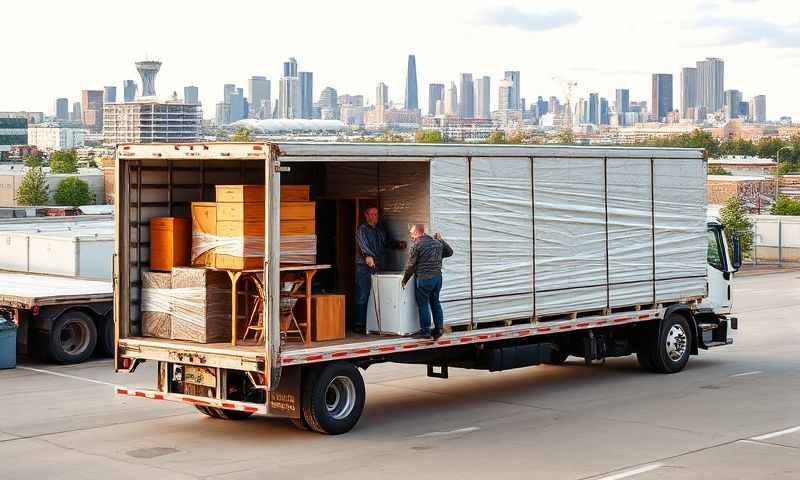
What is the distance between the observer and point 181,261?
48.8 feet

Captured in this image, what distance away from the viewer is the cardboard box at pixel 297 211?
46.0ft

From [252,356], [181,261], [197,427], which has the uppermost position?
[181,261]

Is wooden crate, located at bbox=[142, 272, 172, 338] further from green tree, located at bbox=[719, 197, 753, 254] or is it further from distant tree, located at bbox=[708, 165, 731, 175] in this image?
distant tree, located at bbox=[708, 165, 731, 175]

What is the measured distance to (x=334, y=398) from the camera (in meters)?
14.4

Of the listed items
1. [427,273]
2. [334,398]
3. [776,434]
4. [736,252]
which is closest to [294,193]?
[427,273]

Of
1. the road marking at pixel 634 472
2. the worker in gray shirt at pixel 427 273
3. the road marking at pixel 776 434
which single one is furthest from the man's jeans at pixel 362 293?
the road marking at pixel 776 434

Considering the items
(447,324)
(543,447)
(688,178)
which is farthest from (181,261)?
(688,178)

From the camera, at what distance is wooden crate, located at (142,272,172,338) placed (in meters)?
14.7

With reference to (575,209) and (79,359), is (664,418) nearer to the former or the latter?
(575,209)

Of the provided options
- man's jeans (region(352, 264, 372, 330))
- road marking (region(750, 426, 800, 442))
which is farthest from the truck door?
man's jeans (region(352, 264, 372, 330))

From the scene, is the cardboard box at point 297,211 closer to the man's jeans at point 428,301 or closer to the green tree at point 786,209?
the man's jeans at point 428,301

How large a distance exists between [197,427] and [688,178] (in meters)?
8.52

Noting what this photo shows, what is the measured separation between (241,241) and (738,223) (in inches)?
1489

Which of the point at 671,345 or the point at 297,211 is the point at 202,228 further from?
the point at 671,345
